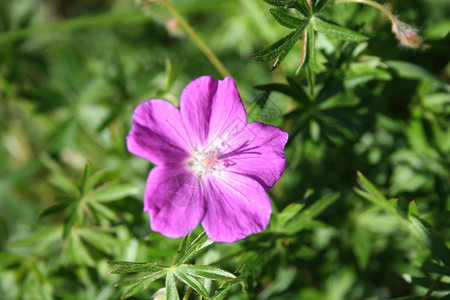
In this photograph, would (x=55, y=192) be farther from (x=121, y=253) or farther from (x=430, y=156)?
(x=430, y=156)

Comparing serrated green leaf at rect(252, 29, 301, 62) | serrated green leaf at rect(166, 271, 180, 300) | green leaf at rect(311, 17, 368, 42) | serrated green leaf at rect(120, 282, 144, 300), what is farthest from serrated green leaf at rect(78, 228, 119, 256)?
green leaf at rect(311, 17, 368, 42)

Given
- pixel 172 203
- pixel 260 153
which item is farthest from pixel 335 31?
pixel 172 203

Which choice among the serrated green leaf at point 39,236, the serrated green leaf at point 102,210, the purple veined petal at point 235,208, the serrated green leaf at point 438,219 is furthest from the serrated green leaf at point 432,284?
the serrated green leaf at point 39,236

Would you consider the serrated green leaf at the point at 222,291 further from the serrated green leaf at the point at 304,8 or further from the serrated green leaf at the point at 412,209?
the serrated green leaf at the point at 304,8

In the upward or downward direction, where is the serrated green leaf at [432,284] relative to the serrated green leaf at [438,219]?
downward

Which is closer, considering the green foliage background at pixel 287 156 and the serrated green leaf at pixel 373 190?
the serrated green leaf at pixel 373 190

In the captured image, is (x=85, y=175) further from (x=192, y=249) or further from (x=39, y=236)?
(x=192, y=249)

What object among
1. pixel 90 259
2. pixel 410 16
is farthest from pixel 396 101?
pixel 90 259
